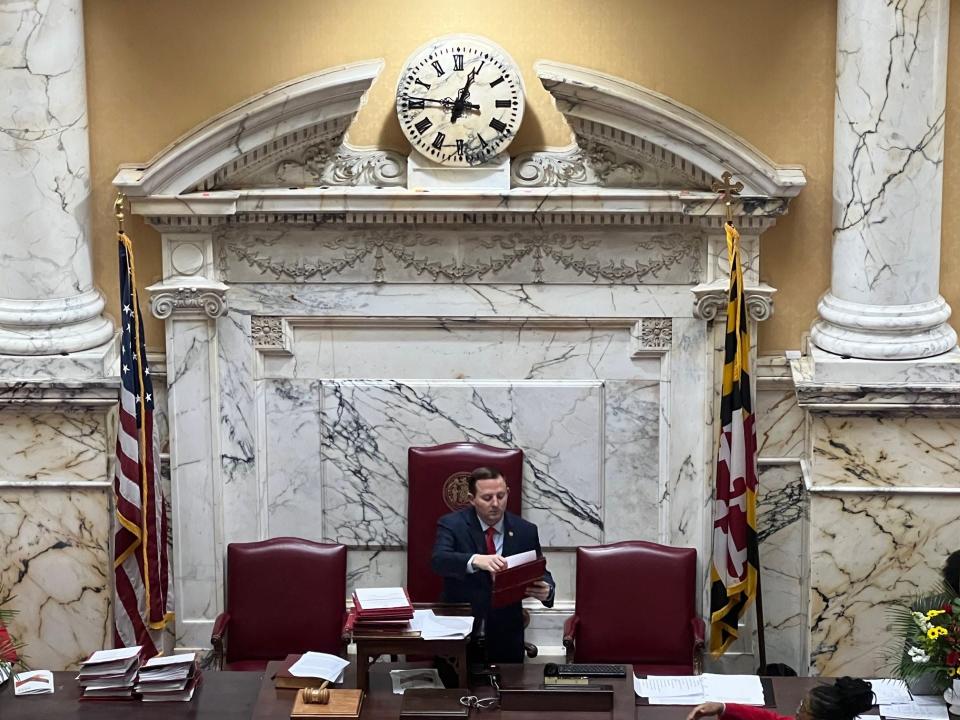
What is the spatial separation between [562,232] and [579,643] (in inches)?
81.5

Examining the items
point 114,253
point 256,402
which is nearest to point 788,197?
point 256,402

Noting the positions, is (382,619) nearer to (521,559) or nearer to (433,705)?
(433,705)

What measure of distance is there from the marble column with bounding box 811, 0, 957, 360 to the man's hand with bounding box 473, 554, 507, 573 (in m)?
1.97

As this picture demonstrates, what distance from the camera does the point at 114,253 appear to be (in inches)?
305

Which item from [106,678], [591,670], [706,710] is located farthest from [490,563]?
[106,678]

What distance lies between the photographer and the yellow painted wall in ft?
24.1

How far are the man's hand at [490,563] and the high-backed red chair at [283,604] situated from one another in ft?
3.20

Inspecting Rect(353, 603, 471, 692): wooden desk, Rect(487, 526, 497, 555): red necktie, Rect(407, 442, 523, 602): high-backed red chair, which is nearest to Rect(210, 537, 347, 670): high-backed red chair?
Rect(407, 442, 523, 602): high-backed red chair

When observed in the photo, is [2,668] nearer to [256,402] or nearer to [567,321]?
[256,402]

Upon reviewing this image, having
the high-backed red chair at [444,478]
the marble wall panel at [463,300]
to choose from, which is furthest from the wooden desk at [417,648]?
the marble wall panel at [463,300]

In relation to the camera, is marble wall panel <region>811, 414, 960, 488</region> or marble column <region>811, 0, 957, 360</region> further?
marble wall panel <region>811, 414, 960, 488</region>

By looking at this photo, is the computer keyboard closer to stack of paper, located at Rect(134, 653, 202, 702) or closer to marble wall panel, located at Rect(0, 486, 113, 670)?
stack of paper, located at Rect(134, 653, 202, 702)

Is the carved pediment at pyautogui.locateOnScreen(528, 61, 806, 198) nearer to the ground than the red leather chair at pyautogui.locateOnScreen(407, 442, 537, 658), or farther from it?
farther from it

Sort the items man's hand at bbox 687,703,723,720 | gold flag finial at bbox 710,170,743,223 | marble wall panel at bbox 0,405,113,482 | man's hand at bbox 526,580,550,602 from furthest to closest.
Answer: marble wall panel at bbox 0,405,113,482 < gold flag finial at bbox 710,170,743,223 < man's hand at bbox 526,580,550,602 < man's hand at bbox 687,703,723,720
